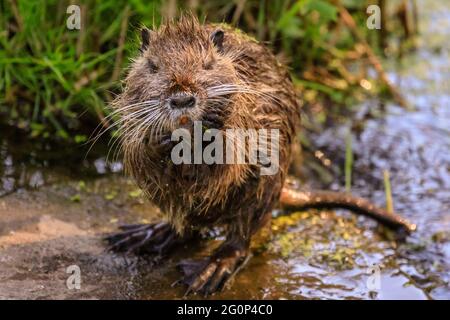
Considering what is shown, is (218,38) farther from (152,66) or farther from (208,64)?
(152,66)

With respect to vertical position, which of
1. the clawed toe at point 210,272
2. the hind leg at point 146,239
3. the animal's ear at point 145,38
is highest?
the animal's ear at point 145,38

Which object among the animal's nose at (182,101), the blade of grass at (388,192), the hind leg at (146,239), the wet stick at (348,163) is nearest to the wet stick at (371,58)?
the wet stick at (348,163)

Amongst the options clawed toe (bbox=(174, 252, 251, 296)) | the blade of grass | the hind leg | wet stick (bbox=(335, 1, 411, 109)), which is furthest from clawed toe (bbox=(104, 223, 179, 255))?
wet stick (bbox=(335, 1, 411, 109))

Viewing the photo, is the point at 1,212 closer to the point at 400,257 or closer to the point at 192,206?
the point at 192,206

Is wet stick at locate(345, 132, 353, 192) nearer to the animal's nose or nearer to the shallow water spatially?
the shallow water

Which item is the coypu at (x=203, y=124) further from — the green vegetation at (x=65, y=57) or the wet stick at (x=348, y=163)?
the wet stick at (x=348, y=163)

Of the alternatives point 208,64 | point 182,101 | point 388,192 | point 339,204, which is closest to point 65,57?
point 208,64
